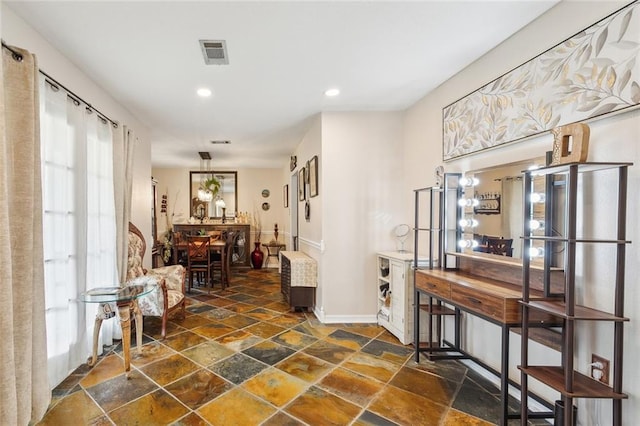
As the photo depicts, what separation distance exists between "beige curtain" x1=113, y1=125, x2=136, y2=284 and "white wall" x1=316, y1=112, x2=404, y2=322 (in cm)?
A: 204

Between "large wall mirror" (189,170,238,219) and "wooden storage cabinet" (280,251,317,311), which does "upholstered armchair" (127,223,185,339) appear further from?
"large wall mirror" (189,170,238,219)

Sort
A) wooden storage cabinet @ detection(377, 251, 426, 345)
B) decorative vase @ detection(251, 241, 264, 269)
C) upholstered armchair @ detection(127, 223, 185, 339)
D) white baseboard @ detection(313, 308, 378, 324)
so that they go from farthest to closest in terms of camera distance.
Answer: decorative vase @ detection(251, 241, 264, 269) → white baseboard @ detection(313, 308, 378, 324) → upholstered armchair @ detection(127, 223, 185, 339) → wooden storage cabinet @ detection(377, 251, 426, 345)

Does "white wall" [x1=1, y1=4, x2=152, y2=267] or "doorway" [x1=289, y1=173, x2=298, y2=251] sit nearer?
"white wall" [x1=1, y1=4, x2=152, y2=267]

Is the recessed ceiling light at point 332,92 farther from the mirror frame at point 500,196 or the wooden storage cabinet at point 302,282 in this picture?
the wooden storage cabinet at point 302,282

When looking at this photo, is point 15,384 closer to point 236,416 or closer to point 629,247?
point 236,416

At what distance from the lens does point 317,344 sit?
285 cm

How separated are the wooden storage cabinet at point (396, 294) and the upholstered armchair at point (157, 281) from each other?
7.44 ft

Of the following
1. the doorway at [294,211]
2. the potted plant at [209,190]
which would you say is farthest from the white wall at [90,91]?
the doorway at [294,211]

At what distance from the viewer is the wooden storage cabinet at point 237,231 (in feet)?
22.0

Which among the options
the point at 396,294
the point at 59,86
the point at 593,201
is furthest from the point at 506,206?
the point at 59,86

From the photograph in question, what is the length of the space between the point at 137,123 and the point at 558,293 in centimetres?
450

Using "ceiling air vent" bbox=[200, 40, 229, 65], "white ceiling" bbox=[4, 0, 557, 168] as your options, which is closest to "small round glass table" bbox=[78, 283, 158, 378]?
"white ceiling" bbox=[4, 0, 557, 168]

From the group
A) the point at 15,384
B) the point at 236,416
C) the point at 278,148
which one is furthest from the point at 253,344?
the point at 278,148

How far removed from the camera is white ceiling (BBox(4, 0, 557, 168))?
1.74 m
